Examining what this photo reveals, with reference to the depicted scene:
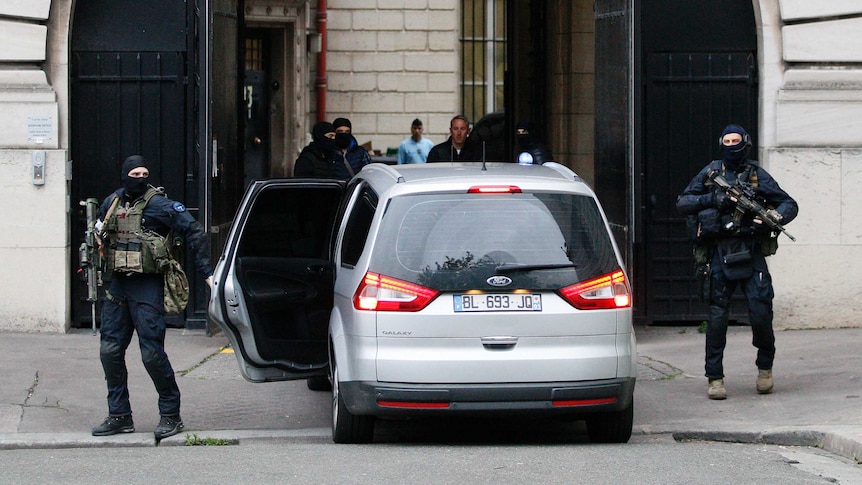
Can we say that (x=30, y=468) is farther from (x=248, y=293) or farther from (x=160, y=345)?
(x=248, y=293)

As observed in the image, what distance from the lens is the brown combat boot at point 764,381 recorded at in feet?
31.3

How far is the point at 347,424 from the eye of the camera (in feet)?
26.2

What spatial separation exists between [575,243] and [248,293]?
2.38 metres

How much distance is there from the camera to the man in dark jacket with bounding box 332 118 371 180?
1327cm

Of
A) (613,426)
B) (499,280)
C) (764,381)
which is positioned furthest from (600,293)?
(764,381)

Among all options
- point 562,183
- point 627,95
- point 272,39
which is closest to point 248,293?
point 562,183

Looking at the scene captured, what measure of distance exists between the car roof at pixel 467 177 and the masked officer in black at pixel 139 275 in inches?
49.9

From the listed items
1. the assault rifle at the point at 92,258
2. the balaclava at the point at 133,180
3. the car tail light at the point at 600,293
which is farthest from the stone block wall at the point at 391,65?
the car tail light at the point at 600,293

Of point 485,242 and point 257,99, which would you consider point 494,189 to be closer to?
point 485,242

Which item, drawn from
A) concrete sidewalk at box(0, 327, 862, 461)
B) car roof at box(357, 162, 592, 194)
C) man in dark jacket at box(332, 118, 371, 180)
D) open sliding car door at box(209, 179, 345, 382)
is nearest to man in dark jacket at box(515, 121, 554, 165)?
man in dark jacket at box(332, 118, 371, 180)

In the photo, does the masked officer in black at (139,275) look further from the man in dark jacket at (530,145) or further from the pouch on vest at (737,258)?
the man in dark jacket at (530,145)

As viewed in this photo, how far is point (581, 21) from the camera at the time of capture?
642 inches

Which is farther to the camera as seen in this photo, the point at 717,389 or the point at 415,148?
the point at 415,148

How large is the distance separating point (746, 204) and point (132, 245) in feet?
13.2
